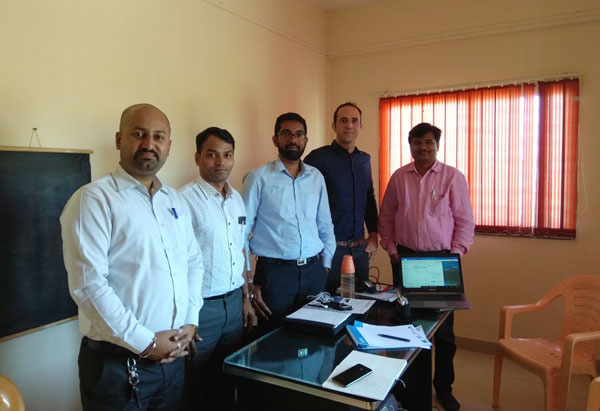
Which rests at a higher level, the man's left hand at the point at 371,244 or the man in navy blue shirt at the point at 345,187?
the man in navy blue shirt at the point at 345,187

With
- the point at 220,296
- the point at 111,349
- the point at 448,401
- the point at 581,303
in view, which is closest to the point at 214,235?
the point at 220,296

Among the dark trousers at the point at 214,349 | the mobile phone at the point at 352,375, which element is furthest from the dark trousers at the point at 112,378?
the mobile phone at the point at 352,375

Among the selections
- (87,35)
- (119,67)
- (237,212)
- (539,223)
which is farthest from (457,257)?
(87,35)

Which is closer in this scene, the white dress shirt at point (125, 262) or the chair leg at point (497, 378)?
the white dress shirt at point (125, 262)

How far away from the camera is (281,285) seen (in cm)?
232

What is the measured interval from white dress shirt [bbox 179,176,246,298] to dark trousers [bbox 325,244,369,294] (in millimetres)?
869

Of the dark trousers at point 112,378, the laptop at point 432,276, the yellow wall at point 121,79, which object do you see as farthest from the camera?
the laptop at point 432,276

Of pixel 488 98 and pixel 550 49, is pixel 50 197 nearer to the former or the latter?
pixel 488 98

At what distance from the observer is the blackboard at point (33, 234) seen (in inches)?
67.1

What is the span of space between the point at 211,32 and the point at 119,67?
0.76m

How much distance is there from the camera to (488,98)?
11.1ft

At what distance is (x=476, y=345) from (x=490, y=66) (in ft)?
7.39

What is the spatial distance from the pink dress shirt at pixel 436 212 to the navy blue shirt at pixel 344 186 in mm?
287

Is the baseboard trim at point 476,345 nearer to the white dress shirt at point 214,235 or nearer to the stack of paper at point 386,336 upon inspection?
the stack of paper at point 386,336
